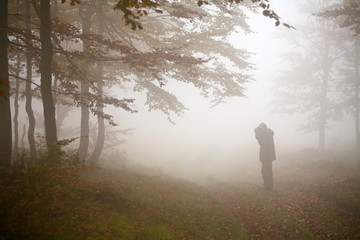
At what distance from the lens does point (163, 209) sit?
6008mm

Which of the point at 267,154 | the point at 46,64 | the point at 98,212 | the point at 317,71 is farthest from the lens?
the point at 317,71

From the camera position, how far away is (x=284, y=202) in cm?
820

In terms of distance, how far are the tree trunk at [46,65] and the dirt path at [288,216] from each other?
620 centimetres

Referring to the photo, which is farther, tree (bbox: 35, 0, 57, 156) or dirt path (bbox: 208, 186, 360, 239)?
tree (bbox: 35, 0, 57, 156)

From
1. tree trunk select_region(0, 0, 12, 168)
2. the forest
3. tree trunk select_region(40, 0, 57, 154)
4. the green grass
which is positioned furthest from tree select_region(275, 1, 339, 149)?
tree trunk select_region(0, 0, 12, 168)

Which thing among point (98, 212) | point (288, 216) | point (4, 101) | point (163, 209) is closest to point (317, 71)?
point (288, 216)

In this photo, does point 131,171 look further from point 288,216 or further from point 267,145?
point 288,216

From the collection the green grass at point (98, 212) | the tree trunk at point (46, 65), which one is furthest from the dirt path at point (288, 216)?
the tree trunk at point (46, 65)

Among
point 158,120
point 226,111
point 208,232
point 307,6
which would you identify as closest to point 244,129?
point 226,111

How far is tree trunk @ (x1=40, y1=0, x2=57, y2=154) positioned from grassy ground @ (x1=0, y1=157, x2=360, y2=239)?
1.69 metres

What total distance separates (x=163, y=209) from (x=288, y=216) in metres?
4.07

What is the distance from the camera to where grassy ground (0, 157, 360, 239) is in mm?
3977

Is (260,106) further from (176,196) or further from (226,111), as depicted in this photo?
(176,196)

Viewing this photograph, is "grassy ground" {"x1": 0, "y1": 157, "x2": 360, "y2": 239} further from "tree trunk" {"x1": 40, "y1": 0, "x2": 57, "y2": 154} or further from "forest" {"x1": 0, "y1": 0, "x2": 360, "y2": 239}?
"tree trunk" {"x1": 40, "y1": 0, "x2": 57, "y2": 154}
